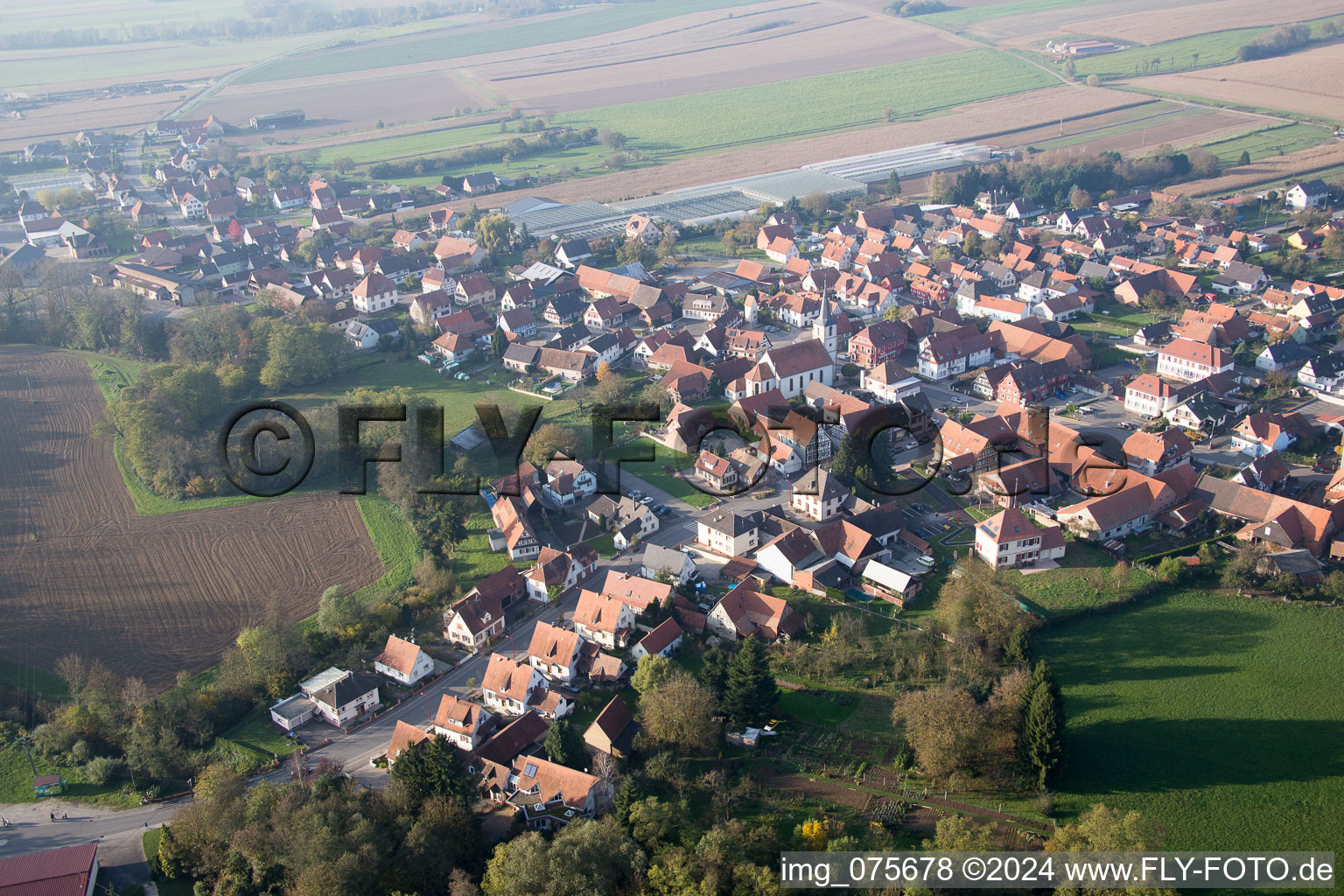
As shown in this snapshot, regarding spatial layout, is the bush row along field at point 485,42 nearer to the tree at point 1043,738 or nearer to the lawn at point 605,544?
the lawn at point 605,544

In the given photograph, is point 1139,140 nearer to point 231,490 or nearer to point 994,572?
point 994,572

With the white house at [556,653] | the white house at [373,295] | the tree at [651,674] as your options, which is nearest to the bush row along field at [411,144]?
the white house at [373,295]

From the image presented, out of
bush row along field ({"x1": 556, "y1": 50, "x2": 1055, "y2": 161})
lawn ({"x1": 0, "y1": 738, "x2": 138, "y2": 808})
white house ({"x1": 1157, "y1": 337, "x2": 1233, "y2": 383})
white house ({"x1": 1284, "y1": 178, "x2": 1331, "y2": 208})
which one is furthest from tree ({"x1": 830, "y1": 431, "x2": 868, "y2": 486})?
bush row along field ({"x1": 556, "y1": 50, "x2": 1055, "y2": 161})

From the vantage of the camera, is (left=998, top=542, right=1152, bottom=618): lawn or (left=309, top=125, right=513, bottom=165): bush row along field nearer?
(left=998, top=542, right=1152, bottom=618): lawn

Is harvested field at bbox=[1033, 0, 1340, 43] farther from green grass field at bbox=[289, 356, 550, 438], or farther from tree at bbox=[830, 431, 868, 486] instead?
tree at bbox=[830, 431, 868, 486]

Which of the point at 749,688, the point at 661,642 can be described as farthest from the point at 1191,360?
the point at 749,688

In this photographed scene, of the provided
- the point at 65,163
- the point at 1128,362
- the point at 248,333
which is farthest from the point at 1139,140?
the point at 65,163

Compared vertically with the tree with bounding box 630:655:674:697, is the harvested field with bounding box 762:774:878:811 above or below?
below
